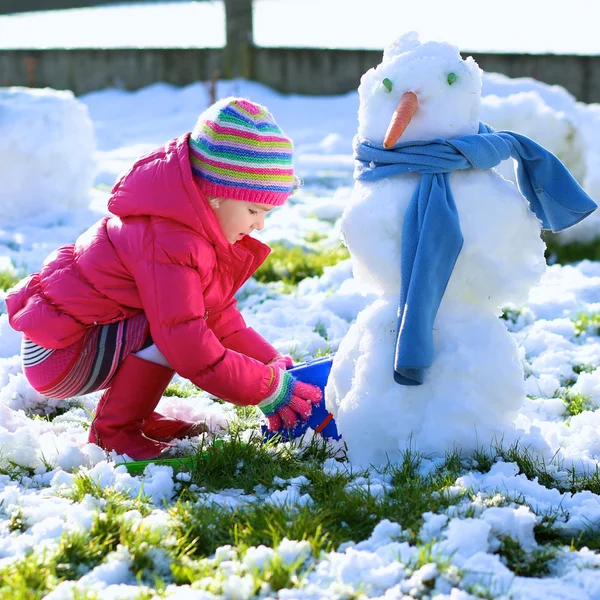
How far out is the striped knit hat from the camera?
285cm

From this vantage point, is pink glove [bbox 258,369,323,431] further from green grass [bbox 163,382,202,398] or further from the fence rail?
the fence rail

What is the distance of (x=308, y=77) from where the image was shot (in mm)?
12305

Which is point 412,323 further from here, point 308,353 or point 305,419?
point 308,353

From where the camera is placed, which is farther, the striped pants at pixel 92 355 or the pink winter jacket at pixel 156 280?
the striped pants at pixel 92 355

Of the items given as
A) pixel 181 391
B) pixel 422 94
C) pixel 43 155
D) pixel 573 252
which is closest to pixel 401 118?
pixel 422 94

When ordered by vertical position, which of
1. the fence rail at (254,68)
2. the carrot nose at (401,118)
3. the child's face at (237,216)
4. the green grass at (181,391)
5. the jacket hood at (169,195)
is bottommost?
the fence rail at (254,68)

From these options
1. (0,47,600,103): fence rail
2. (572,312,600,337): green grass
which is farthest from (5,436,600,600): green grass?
(0,47,600,103): fence rail

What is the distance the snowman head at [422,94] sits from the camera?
2701 mm

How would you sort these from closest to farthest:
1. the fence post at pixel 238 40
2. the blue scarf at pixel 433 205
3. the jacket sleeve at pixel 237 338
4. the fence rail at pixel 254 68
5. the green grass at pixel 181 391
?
the blue scarf at pixel 433 205 → the jacket sleeve at pixel 237 338 → the green grass at pixel 181 391 → the fence rail at pixel 254 68 → the fence post at pixel 238 40

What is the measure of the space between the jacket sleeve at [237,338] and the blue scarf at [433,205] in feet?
2.33

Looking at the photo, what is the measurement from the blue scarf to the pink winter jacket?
529 mm

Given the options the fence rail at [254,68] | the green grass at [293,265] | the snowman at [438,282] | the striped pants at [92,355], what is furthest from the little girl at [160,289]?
the fence rail at [254,68]

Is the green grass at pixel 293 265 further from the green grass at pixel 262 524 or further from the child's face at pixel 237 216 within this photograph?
the green grass at pixel 262 524

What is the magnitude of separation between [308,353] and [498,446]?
1353 millimetres
